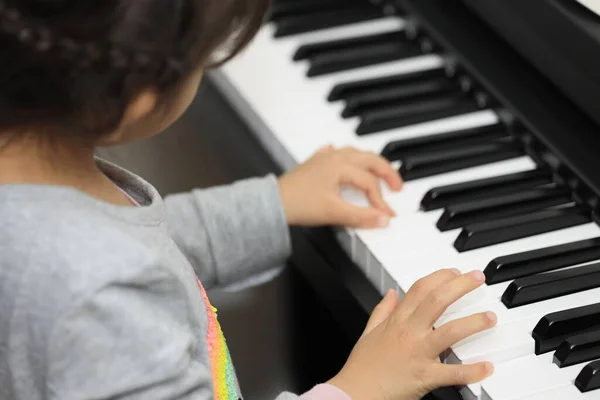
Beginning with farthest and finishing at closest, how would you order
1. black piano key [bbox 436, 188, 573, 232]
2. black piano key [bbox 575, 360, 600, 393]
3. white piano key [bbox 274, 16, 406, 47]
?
white piano key [bbox 274, 16, 406, 47], black piano key [bbox 436, 188, 573, 232], black piano key [bbox 575, 360, 600, 393]

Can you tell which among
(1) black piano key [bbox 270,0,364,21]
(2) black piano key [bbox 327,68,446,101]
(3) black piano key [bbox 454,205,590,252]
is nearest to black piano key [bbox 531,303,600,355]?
(3) black piano key [bbox 454,205,590,252]

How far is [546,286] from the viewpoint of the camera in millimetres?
942

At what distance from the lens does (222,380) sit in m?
0.96

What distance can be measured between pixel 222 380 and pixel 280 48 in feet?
1.96

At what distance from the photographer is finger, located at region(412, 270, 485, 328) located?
3.03ft

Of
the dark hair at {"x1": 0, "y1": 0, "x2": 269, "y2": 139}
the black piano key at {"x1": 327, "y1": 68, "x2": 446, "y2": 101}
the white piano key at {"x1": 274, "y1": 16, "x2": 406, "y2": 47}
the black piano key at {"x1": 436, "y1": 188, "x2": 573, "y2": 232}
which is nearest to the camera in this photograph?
the dark hair at {"x1": 0, "y1": 0, "x2": 269, "y2": 139}

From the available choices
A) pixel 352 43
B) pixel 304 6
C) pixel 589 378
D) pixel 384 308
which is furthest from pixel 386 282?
pixel 304 6

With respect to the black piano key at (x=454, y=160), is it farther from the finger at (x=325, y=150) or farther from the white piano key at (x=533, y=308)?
the white piano key at (x=533, y=308)

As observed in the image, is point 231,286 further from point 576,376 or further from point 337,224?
point 576,376

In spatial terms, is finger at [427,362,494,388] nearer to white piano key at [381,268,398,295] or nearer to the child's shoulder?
white piano key at [381,268,398,295]

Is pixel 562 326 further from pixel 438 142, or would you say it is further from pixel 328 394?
pixel 438 142

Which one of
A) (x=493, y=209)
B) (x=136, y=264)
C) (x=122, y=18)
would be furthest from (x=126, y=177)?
(x=493, y=209)

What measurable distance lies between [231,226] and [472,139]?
0.31 m

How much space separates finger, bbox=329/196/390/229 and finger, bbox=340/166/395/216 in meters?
0.02
